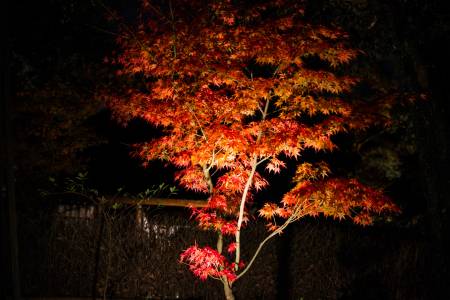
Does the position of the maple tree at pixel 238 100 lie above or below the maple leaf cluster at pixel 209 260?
above

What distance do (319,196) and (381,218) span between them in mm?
9393

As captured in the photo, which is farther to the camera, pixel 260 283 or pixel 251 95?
pixel 260 283

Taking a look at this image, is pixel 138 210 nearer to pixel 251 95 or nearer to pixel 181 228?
pixel 181 228

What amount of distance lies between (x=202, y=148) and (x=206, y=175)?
0.78m

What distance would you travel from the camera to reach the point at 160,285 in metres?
8.58

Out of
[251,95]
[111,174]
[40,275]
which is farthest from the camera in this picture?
[111,174]

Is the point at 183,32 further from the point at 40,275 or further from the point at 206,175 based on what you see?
the point at 40,275

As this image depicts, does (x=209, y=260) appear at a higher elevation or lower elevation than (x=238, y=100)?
lower

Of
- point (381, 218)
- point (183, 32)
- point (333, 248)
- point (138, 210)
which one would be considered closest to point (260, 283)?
point (333, 248)

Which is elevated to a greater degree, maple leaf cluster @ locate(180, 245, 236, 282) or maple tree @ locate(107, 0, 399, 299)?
maple tree @ locate(107, 0, 399, 299)

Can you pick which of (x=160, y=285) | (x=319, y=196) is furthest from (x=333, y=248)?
(x=160, y=285)

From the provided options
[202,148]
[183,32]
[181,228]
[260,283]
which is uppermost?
[183,32]

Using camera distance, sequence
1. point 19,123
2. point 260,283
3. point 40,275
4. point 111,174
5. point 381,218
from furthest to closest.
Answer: point 111,174 < point 381,218 < point 19,123 < point 260,283 < point 40,275

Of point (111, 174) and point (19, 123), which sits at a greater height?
point (19, 123)
